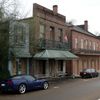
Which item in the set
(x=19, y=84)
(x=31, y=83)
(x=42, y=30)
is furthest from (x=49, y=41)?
(x=19, y=84)

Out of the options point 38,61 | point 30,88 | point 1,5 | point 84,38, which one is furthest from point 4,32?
point 84,38

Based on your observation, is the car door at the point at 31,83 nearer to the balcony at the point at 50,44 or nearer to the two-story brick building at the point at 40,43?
the two-story brick building at the point at 40,43

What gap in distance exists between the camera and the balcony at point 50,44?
31.3 meters

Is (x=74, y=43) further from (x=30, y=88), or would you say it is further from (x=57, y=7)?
(x=30, y=88)

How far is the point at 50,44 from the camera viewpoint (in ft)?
111

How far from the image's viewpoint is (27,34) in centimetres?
2733

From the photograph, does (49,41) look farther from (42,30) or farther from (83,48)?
(83,48)

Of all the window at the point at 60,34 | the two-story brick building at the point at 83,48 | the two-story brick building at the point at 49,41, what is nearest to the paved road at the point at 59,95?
the two-story brick building at the point at 49,41

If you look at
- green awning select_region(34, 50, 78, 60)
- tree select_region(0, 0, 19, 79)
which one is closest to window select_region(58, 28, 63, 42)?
green awning select_region(34, 50, 78, 60)

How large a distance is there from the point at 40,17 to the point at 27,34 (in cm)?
622

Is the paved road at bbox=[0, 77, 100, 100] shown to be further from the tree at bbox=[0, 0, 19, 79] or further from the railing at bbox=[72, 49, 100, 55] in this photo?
the railing at bbox=[72, 49, 100, 55]

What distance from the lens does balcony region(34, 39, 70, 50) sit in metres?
31.3

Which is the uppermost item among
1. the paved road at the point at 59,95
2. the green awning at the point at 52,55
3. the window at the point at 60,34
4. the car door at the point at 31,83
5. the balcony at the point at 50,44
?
the window at the point at 60,34

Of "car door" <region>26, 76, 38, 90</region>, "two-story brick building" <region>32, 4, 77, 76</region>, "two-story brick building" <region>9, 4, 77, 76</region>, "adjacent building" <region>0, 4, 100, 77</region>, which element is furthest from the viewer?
"two-story brick building" <region>32, 4, 77, 76</region>
